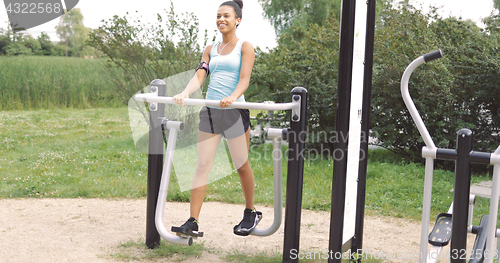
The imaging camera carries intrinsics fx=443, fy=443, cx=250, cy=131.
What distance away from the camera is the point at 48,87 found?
12.4 metres

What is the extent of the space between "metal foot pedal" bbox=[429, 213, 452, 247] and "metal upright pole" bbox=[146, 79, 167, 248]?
6.17ft

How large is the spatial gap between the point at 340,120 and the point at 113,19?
5.46m

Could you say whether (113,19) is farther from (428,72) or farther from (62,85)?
(62,85)

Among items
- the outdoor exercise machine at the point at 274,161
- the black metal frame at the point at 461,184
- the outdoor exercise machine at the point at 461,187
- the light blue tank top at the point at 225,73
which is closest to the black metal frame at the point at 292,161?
the outdoor exercise machine at the point at 274,161

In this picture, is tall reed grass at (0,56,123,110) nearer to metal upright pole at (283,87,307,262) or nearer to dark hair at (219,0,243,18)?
dark hair at (219,0,243,18)

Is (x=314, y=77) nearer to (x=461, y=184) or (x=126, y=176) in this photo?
(x=126, y=176)

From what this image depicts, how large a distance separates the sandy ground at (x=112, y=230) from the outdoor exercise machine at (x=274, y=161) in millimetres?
413

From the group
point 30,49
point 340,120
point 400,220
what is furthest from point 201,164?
point 30,49

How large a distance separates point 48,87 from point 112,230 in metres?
9.94

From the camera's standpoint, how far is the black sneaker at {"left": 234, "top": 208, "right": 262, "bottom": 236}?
3061mm

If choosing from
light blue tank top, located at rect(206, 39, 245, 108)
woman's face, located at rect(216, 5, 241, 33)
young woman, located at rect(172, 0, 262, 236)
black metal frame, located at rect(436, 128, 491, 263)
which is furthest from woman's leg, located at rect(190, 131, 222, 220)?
black metal frame, located at rect(436, 128, 491, 263)

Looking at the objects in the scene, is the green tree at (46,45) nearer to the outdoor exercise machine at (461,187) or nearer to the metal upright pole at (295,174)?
the metal upright pole at (295,174)

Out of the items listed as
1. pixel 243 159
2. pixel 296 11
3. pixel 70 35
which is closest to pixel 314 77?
pixel 243 159

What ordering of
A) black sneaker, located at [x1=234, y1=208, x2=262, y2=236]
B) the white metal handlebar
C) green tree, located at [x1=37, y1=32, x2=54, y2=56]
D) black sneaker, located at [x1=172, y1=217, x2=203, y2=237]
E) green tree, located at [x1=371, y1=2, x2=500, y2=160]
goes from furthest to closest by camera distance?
1. green tree, located at [x1=37, y1=32, x2=54, y2=56]
2. green tree, located at [x1=371, y1=2, x2=500, y2=160]
3. black sneaker, located at [x1=234, y1=208, x2=262, y2=236]
4. black sneaker, located at [x1=172, y1=217, x2=203, y2=237]
5. the white metal handlebar
